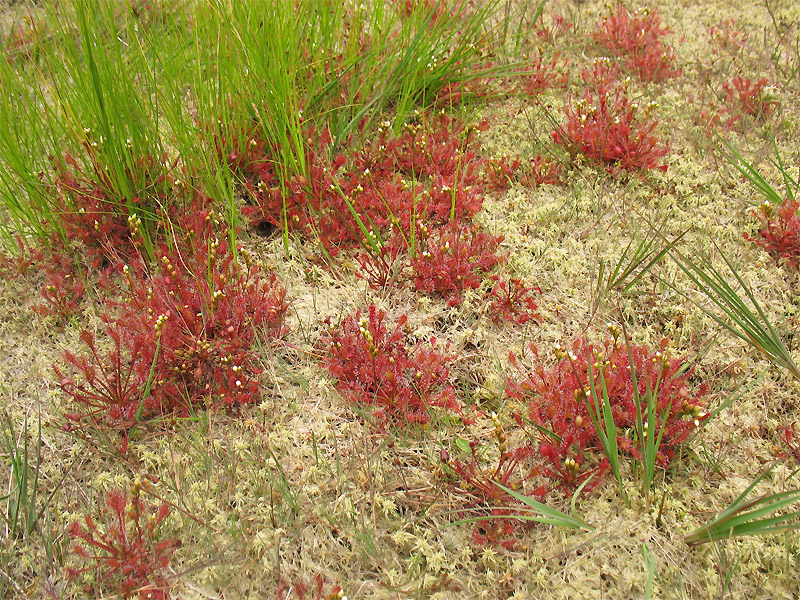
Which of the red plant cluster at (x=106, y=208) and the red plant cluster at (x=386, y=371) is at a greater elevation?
the red plant cluster at (x=106, y=208)

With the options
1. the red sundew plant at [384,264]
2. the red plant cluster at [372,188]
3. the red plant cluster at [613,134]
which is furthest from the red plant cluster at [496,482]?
the red plant cluster at [613,134]

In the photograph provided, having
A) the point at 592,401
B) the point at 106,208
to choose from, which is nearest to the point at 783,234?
the point at 592,401

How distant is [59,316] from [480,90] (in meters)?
3.51

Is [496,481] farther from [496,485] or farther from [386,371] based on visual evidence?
[386,371]

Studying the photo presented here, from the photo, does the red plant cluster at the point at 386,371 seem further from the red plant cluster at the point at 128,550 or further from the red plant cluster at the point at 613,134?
the red plant cluster at the point at 613,134

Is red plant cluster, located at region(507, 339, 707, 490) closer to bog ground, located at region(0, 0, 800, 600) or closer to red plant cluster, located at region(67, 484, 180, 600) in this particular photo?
bog ground, located at region(0, 0, 800, 600)

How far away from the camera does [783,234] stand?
12.1ft

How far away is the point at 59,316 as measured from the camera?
360 centimetres

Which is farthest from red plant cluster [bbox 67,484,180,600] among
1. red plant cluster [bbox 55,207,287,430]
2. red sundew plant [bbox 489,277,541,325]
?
red sundew plant [bbox 489,277,541,325]

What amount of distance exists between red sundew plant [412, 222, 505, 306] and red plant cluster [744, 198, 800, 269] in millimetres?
1673

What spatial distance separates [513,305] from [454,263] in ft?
1.46

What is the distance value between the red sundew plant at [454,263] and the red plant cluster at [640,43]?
244 cm

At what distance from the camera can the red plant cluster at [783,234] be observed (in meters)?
3.67

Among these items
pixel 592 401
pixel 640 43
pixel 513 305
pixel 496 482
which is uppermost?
pixel 640 43
